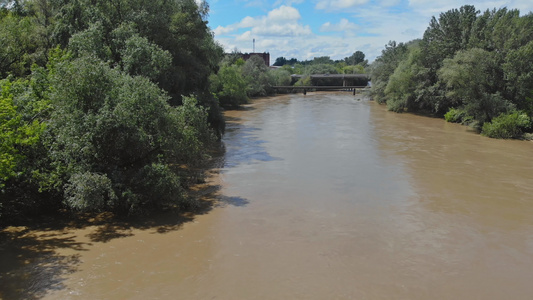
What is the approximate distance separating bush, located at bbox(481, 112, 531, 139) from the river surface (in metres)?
10.4

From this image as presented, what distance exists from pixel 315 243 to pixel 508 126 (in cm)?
2632

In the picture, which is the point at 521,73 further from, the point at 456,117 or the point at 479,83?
the point at 456,117

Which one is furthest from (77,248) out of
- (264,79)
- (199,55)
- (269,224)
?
(264,79)

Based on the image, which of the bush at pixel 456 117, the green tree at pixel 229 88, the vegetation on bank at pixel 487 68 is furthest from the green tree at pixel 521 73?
the green tree at pixel 229 88

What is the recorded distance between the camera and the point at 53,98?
13.6 m

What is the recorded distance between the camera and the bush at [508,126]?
31516 millimetres

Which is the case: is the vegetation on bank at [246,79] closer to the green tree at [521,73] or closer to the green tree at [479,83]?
the green tree at [479,83]

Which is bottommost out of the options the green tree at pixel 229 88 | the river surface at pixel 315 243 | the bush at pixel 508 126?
the river surface at pixel 315 243

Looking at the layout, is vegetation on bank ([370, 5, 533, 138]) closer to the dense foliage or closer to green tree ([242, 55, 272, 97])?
the dense foliage

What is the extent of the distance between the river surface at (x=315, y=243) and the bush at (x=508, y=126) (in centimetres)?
1041

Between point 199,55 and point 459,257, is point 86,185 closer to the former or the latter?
point 459,257

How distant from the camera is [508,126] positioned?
31.5 m

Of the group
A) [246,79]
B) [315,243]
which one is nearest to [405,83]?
[246,79]

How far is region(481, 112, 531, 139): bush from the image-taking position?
31516 mm
